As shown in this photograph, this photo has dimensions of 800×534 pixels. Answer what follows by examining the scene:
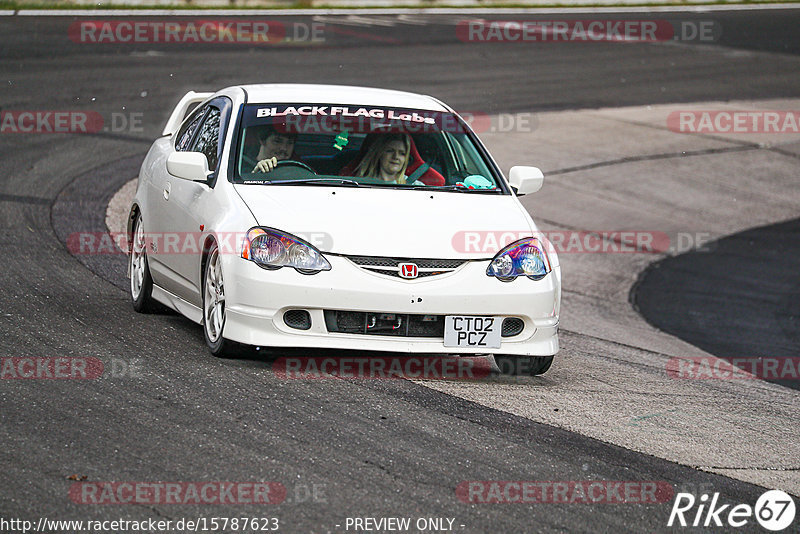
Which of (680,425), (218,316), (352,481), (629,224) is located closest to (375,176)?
(218,316)

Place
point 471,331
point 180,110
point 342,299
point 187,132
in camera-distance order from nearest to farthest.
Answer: point 342,299
point 471,331
point 187,132
point 180,110

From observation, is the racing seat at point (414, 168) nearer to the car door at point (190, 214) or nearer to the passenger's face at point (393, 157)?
the passenger's face at point (393, 157)

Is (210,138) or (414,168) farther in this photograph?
(210,138)

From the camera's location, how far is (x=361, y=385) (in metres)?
6.77

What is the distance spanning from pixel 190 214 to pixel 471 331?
1.94 m

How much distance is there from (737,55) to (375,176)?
2251cm

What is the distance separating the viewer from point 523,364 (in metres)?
7.61

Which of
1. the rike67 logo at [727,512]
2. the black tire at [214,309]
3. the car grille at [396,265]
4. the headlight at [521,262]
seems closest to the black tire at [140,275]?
the black tire at [214,309]

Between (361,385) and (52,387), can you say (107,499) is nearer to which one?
(52,387)

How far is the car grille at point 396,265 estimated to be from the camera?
6918mm

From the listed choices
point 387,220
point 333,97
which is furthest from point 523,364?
point 333,97

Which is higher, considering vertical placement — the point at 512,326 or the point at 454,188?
the point at 454,188

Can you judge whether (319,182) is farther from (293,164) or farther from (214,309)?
(214,309)

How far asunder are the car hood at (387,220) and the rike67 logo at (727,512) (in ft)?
7.07
